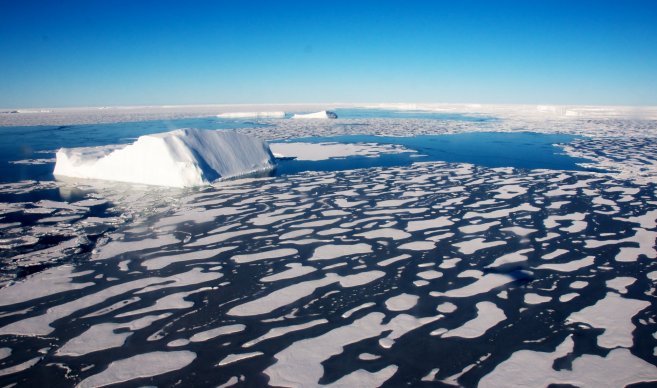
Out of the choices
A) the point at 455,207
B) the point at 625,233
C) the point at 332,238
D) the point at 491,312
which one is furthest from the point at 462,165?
the point at 491,312

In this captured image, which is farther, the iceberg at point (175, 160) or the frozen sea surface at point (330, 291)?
the iceberg at point (175, 160)

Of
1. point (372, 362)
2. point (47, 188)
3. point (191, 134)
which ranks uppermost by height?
point (191, 134)

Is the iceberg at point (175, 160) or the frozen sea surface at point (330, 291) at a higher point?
the iceberg at point (175, 160)

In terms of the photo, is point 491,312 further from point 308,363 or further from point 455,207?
point 455,207

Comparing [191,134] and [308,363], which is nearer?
[308,363]
